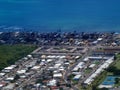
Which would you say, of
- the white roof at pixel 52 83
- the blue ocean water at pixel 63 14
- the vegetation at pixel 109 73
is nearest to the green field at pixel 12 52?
the white roof at pixel 52 83

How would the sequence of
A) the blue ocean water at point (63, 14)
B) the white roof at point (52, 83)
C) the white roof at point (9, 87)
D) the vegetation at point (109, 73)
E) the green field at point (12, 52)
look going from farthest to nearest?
the blue ocean water at point (63, 14)
the green field at point (12, 52)
the white roof at point (52, 83)
the white roof at point (9, 87)
the vegetation at point (109, 73)

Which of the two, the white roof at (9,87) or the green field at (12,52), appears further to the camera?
the green field at (12,52)

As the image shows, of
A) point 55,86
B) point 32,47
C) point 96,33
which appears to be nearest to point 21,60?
point 32,47

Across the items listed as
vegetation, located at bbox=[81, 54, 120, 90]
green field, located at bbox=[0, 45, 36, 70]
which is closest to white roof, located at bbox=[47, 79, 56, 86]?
vegetation, located at bbox=[81, 54, 120, 90]

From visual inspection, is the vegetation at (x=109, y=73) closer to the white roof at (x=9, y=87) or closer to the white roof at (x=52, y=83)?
the white roof at (x=52, y=83)

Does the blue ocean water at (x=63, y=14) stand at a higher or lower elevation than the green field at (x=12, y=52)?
higher

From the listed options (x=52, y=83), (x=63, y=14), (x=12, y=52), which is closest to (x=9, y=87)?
(x=52, y=83)

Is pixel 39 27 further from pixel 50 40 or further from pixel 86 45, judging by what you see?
pixel 86 45
